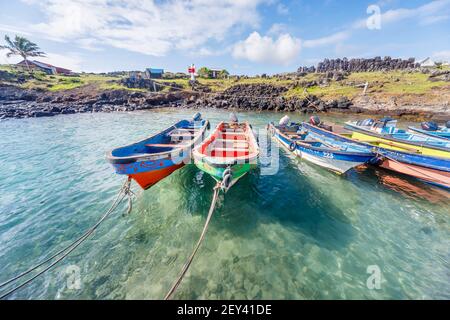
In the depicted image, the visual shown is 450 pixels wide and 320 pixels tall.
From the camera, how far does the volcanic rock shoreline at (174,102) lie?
28734 mm

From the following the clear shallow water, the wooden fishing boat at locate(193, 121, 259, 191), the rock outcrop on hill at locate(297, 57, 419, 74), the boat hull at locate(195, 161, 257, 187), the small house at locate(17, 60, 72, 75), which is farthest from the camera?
the rock outcrop on hill at locate(297, 57, 419, 74)

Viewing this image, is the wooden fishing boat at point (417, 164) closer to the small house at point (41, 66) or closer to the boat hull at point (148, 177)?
the boat hull at point (148, 177)

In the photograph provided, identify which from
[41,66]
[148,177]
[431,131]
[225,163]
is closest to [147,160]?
[148,177]

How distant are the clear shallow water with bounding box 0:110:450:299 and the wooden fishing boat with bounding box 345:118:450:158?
2220 mm

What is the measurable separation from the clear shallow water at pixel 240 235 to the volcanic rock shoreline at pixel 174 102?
30182 mm

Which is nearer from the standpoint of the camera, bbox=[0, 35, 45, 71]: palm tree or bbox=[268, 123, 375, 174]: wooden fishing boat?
bbox=[268, 123, 375, 174]: wooden fishing boat

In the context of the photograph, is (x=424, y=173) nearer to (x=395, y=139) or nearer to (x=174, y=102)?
(x=395, y=139)

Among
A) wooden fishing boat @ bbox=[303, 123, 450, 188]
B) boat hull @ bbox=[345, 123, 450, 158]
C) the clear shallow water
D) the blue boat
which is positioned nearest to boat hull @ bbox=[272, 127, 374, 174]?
the clear shallow water

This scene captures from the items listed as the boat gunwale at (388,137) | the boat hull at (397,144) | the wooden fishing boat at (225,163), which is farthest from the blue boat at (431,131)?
the wooden fishing boat at (225,163)

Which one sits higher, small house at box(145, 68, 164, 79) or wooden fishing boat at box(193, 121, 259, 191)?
small house at box(145, 68, 164, 79)

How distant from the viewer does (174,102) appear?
1750 inches

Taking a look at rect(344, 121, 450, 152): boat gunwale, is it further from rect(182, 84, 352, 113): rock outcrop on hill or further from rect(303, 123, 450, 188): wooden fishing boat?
rect(182, 84, 352, 113): rock outcrop on hill

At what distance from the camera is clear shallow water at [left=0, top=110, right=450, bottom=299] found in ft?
14.3
